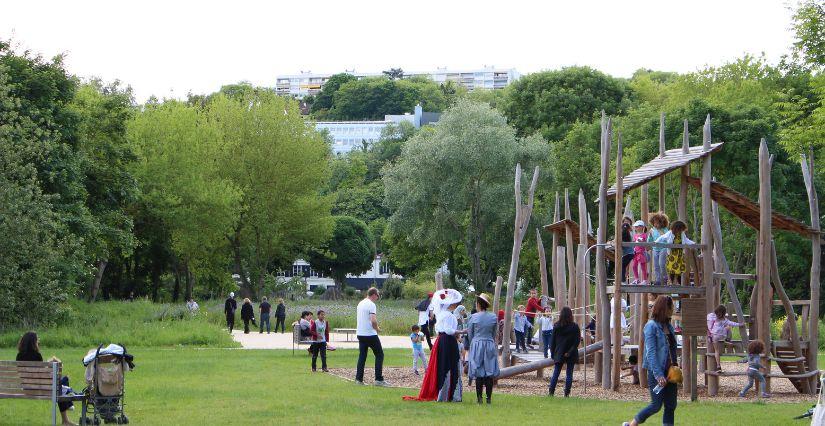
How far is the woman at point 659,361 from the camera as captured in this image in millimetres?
13609

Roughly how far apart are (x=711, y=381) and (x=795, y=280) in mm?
33040

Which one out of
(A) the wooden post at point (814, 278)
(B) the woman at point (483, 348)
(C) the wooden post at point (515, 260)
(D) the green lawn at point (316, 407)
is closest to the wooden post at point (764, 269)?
(A) the wooden post at point (814, 278)

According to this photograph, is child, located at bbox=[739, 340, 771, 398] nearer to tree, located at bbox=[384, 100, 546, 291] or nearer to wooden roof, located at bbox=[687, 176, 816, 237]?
wooden roof, located at bbox=[687, 176, 816, 237]

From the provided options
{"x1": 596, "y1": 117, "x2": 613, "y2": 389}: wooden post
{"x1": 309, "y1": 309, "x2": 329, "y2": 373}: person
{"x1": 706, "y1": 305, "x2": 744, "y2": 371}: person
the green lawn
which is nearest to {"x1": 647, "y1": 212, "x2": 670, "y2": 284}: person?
{"x1": 596, "y1": 117, "x2": 613, "y2": 389}: wooden post

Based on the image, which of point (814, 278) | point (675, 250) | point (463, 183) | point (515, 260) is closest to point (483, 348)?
point (675, 250)

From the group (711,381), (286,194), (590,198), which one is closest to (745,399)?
(711,381)

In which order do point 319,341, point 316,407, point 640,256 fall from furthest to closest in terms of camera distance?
point 319,341 < point 640,256 < point 316,407

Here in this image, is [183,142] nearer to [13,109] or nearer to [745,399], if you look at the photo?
[13,109]

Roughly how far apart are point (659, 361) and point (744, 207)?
8855mm

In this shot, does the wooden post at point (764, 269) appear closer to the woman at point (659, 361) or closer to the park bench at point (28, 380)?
the woman at point (659, 361)

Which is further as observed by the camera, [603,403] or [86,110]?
[86,110]

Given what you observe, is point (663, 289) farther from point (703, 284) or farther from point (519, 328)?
point (519, 328)

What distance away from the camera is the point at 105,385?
1545 centimetres

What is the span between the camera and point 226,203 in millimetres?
59438
